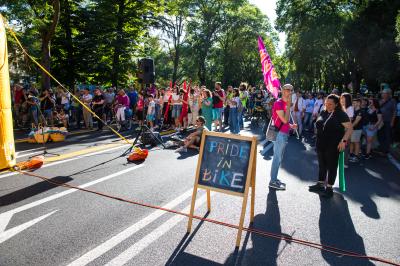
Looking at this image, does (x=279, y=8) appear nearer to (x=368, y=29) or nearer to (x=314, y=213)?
(x=368, y=29)

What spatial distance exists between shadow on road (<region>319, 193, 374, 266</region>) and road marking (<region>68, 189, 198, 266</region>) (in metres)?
2.35

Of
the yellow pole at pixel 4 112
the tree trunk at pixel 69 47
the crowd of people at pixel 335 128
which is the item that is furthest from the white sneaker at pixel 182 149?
the tree trunk at pixel 69 47

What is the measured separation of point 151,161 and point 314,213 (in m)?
4.57

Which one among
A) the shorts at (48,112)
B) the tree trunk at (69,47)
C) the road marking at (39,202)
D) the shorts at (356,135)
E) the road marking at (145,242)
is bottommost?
the road marking at (145,242)

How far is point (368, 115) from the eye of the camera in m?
9.95

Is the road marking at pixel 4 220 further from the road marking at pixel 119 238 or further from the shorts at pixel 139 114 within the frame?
the shorts at pixel 139 114

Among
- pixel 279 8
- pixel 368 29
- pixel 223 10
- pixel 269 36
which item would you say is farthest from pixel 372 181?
pixel 269 36

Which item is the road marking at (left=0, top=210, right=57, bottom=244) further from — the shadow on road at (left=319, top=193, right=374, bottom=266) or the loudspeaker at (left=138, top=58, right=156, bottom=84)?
the loudspeaker at (left=138, top=58, right=156, bottom=84)

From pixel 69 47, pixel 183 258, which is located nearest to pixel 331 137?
pixel 183 258

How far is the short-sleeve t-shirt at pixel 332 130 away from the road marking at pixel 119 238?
2.97 metres

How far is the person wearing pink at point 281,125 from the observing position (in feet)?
20.9

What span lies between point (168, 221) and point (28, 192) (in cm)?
277

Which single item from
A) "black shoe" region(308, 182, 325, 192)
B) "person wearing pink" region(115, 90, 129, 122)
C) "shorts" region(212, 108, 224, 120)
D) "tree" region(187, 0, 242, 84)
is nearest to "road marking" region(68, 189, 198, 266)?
"black shoe" region(308, 182, 325, 192)

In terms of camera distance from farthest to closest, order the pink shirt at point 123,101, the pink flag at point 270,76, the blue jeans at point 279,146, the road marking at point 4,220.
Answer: the pink shirt at point 123,101 < the pink flag at point 270,76 < the blue jeans at point 279,146 < the road marking at point 4,220
